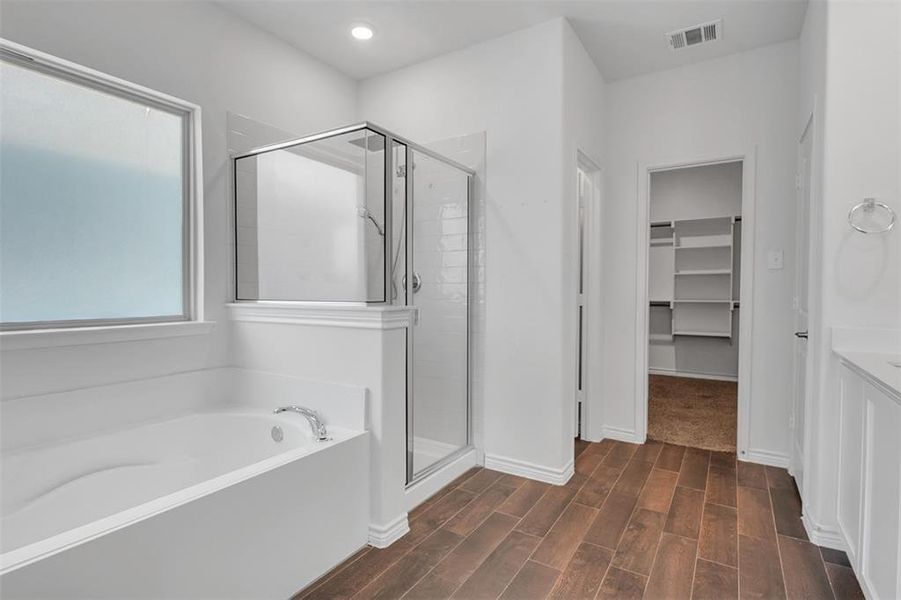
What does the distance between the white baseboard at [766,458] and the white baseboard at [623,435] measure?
2.03 feet

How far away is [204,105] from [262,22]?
0.66 meters

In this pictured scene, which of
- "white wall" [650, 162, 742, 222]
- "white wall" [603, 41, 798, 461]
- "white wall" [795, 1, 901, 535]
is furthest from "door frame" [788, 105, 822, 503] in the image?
"white wall" [650, 162, 742, 222]

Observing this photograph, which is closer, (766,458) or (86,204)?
(86,204)

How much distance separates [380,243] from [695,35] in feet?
7.56

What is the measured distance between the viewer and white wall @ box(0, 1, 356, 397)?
6.44ft

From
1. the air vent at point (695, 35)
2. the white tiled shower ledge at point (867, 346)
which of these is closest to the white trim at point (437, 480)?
the white tiled shower ledge at point (867, 346)

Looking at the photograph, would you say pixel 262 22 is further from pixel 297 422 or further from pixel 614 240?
pixel 614 240

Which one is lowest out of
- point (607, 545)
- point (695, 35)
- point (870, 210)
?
point (607, 545)

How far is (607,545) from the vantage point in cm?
209

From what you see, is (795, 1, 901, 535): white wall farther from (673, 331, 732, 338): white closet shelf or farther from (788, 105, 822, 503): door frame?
(673, 331, 732, 338): white closet shelf

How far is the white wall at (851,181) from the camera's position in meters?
1.92

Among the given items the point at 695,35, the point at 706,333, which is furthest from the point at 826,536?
the point at 706,333

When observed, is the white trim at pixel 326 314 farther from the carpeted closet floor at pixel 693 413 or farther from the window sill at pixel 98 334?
the carpeted closet floor at pixel 693 413

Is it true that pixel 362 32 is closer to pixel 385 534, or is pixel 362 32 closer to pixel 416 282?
pixel 416 282
